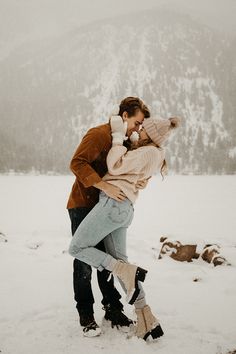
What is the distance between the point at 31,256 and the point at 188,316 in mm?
3287

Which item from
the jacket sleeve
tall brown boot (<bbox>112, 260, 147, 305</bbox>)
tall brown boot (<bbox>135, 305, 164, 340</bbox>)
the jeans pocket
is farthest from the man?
tall brown boot (<bbox>112, 260, 147, 305</bbox>)

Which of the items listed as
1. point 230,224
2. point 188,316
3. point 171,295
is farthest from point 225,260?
point 230,224

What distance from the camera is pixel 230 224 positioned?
14227 mm

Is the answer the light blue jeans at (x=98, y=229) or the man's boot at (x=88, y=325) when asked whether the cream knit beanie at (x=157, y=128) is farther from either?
the man's boot at (x=88, y=325)

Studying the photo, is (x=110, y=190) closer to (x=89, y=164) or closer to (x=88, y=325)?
(x=89, y=164)

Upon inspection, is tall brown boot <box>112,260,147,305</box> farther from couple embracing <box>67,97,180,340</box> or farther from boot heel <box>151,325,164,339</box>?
boot heel <box>151,325,164,339</box>

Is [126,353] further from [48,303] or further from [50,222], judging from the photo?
[50,222]

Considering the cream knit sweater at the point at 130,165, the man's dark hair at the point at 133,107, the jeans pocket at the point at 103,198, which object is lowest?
the jeans pocket at the point at 103,198

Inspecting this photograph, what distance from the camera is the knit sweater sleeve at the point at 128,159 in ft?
10.0

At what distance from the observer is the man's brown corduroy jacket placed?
3.11 meters

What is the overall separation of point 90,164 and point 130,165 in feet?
1.48

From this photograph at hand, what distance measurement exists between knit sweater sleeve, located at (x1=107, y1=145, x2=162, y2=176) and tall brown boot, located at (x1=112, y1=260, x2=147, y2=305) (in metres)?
0.87

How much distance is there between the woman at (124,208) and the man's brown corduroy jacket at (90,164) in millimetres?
119

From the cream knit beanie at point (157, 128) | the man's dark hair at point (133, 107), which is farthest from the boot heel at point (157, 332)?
the man's dark hair at point (133, 107)
